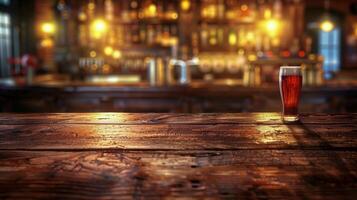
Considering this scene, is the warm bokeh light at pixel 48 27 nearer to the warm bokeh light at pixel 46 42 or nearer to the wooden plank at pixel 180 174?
the warm bokeh light at pixel 46 42

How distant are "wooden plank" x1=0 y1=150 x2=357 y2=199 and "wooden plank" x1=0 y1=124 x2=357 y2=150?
71 millimetres

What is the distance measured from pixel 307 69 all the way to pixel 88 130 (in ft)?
15.7

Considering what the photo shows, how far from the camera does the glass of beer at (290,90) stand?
5.25 feet

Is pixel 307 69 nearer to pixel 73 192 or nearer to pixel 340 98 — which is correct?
pixel 340 98

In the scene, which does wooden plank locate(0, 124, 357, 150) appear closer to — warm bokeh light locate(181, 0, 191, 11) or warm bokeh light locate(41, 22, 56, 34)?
warm bokeh light locate(181, 0, 191, 11)

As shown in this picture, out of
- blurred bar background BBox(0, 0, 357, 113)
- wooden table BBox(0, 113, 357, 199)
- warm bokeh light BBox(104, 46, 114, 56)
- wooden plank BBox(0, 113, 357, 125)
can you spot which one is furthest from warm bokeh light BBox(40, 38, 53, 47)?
wooden table BBox(0, 113, 357, 199)

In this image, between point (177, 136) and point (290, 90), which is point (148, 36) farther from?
point (177, 136)

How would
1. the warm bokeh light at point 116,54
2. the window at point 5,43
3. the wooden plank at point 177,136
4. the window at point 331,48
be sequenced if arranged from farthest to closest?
the window at point 331,48 → the warm bokeh light at point 116,54 → the window at point 5,43 → the wooden plank at point 177,136

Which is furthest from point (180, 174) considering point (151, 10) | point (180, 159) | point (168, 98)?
point (151, 10)

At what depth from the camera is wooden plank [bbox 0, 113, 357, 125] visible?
63.5 inches

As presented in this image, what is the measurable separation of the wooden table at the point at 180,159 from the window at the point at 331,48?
35.9 feet

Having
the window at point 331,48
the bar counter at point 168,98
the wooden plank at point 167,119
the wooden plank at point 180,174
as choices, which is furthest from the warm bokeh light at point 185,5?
the wooden plank at point 180,174

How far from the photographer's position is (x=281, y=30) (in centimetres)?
927

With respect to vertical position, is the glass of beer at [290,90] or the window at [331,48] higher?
the window at [331,48]
